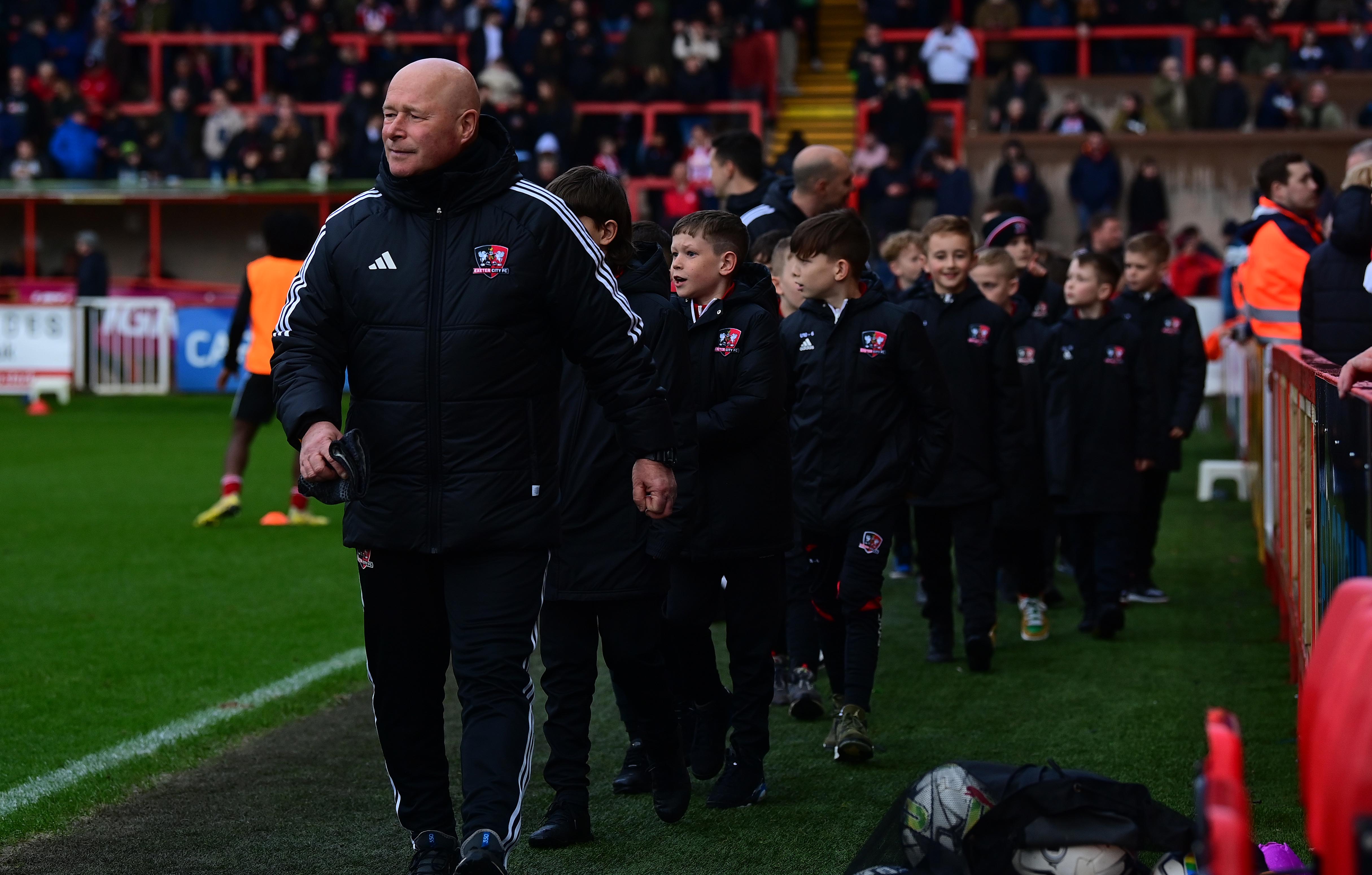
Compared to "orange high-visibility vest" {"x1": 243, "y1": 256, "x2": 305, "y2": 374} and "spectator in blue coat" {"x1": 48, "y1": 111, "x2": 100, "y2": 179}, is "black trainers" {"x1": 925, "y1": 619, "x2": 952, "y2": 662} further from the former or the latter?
"spectator in blue coat" {"x1": 48, "y1": 111, "x2": 100, "y2": 179}

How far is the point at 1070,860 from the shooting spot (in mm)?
3531

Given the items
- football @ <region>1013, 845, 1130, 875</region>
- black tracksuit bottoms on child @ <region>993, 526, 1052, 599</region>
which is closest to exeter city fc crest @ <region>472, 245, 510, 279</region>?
football @ <region>1013, 845, 1130, 875</region>

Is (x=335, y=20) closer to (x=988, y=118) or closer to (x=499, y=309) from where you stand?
(x=988, y=118)

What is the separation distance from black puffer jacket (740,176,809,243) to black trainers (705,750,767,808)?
9.08ft

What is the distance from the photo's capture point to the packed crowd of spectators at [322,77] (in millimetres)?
25812

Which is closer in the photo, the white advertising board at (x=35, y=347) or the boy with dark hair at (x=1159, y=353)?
the boy with dark hair at (x=1159, y=353)

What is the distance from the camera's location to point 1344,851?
2283 mm

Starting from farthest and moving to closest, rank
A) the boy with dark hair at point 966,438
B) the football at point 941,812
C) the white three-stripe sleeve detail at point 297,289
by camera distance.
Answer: the boy with dark hair at point 966,438, the white three-stripe sleeve detail at point 297,289, the football at point 941,812

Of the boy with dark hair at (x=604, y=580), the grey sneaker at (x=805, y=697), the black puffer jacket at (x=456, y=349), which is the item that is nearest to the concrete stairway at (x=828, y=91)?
the grey sneaker at (x=805, y=697)

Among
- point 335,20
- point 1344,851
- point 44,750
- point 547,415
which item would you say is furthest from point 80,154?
point 1344,851

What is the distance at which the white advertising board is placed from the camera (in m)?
20.8

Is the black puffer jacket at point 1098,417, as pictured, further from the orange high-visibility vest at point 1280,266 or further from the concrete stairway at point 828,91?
the concrete stairway at point 828,91

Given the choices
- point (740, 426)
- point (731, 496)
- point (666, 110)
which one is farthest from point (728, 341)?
point (666, 110)

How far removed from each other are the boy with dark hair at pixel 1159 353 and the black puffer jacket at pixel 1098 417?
2.09 feet
